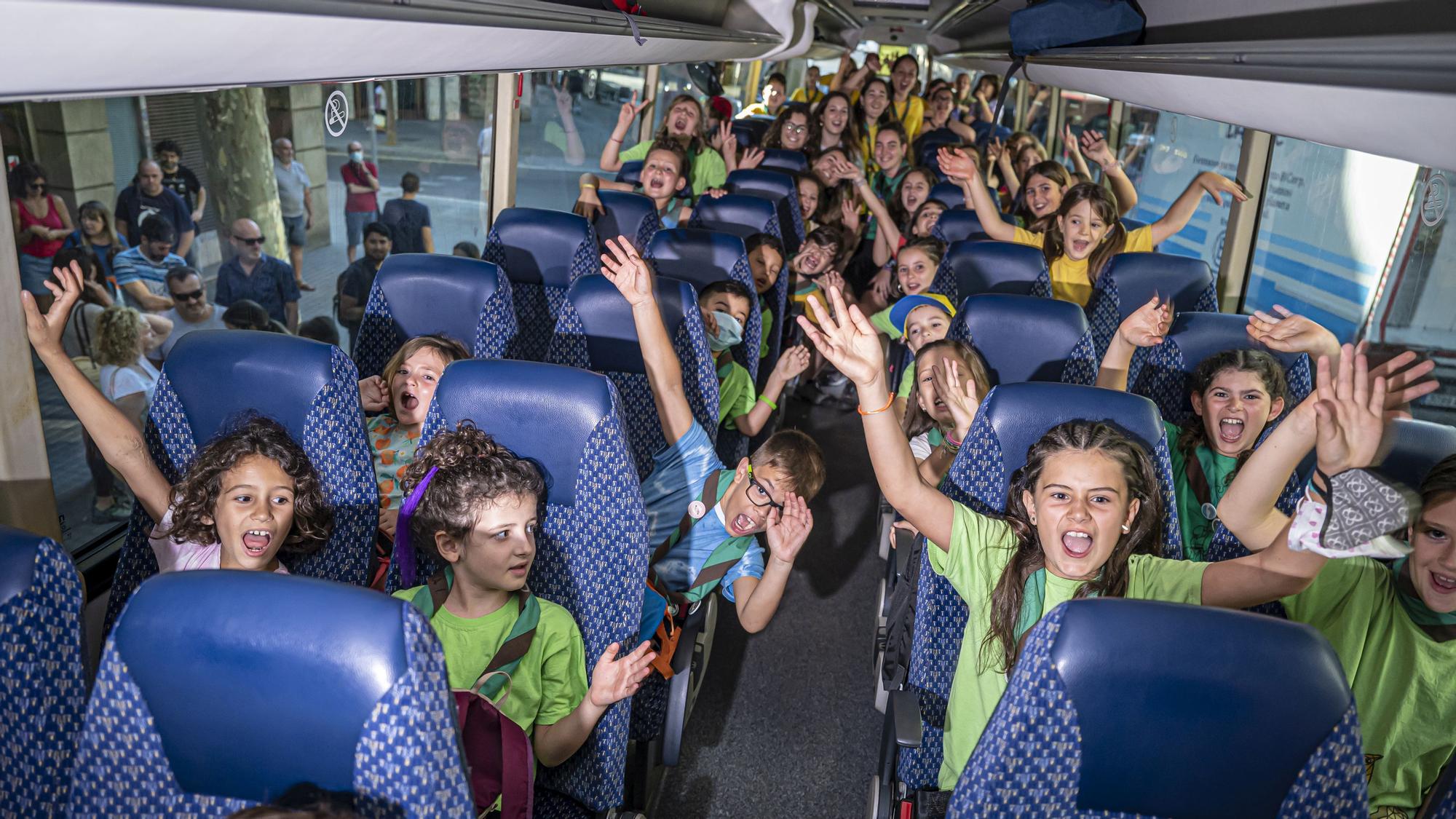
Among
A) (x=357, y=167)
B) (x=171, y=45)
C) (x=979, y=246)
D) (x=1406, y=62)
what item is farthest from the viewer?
(x=357, y=167)

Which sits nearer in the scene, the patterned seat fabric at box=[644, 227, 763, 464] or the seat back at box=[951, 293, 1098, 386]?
the seat back at box=[951, 293, 1098, 386]

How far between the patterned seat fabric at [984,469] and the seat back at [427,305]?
1.66 m

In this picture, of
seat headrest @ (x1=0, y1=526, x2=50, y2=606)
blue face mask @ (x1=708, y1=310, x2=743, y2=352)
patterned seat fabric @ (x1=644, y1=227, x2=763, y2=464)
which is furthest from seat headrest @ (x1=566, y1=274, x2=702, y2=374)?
seat headrest @ (x1=0, y1=526, x2=50, y2=606)

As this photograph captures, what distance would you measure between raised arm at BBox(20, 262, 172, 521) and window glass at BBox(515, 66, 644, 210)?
4.25 metres

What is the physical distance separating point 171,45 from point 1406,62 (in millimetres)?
2049

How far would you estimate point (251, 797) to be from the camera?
1339 mm

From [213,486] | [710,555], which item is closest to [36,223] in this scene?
[213,486]

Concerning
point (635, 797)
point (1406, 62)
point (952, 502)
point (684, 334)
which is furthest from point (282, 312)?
point (1406, 62)

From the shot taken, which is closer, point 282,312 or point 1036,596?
point 1036,596

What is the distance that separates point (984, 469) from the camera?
2.35 m

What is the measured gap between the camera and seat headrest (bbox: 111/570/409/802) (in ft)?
4.06

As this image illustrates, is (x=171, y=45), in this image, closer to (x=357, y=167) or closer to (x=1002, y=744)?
(x=1002, y=744)

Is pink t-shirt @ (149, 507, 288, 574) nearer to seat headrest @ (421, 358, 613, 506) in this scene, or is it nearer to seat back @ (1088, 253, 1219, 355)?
seat headrest @ (421, 358, 613, 506)

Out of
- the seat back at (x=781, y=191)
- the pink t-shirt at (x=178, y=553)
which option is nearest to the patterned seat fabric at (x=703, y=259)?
the seat back at (x=781, y=191)
